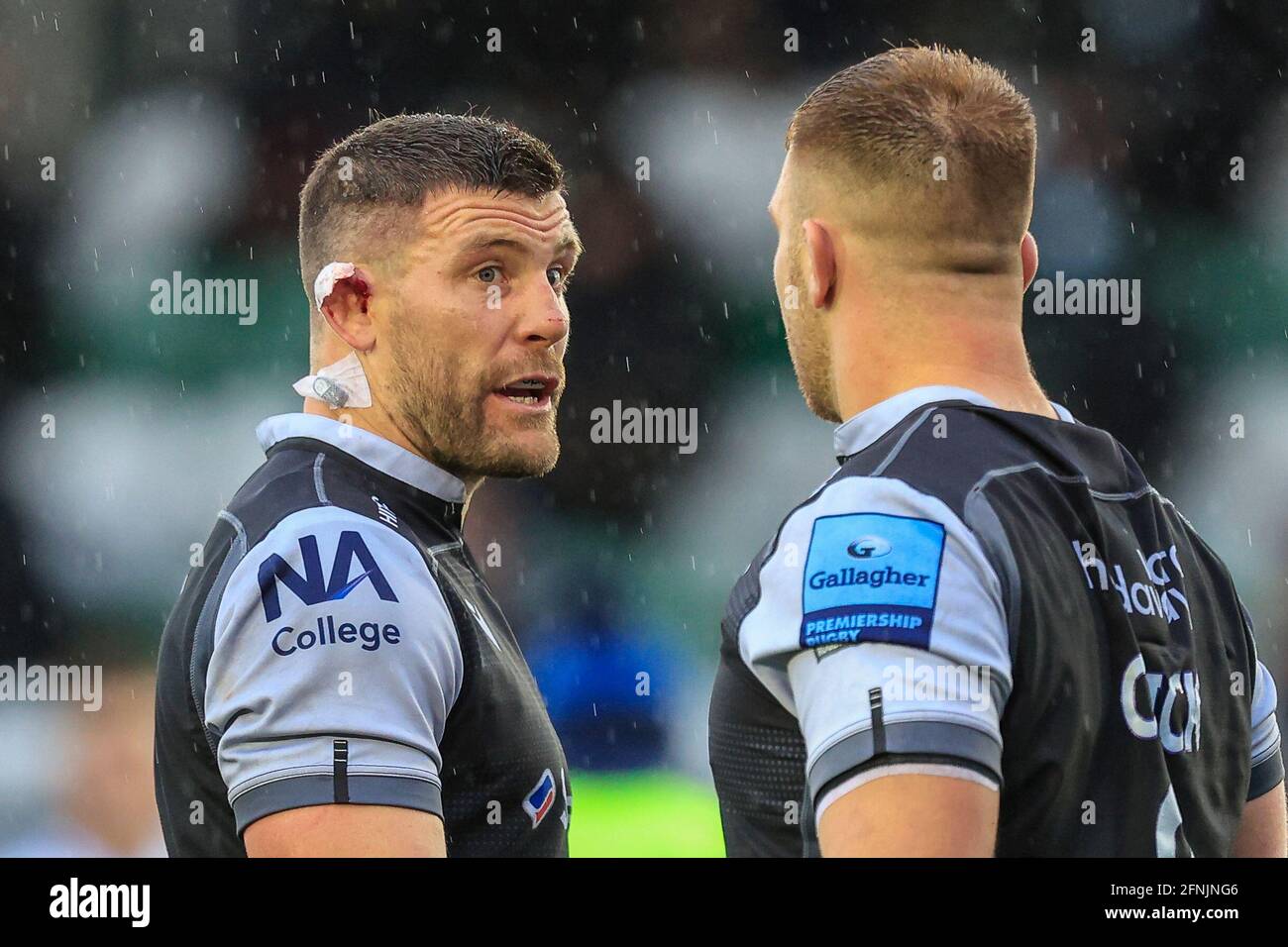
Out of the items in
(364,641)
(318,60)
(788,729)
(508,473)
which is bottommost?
(788,729)

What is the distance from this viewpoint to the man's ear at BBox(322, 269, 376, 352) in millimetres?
2848

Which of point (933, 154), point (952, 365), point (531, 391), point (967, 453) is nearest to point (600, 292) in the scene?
point (531, 391)

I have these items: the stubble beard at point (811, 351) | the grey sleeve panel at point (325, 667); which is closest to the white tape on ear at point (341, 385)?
the grey sleeve panel at point (325, 667)

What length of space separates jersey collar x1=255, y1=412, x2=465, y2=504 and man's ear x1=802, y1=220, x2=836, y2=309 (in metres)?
0.94

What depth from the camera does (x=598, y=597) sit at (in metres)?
7.25

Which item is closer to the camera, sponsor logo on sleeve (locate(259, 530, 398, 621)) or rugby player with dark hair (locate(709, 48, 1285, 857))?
rugby player with dark hair (locate(709, 48, 1285, 857))

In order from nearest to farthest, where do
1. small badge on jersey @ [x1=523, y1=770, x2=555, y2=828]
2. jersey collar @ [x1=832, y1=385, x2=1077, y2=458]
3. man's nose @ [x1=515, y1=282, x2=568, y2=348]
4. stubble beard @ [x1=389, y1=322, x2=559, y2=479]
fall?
jersey collar @ [x1=832, y1=385, x2=1077, y2=458] → small badge on jersey @ [x1=523, y1=770, x2=555, y2=828] → stubble beard @ [x1=389, y1=322, x2=559, y2=479] → man's nose @ [x1=515, y1=282, x2=568, y2=348]

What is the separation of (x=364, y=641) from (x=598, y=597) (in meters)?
5.02

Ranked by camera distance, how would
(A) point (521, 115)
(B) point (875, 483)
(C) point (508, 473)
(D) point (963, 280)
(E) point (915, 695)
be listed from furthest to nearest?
(A) point (521, 115)
(C) point (508, 473)
(D) point (963, 280)
(B) point (875, 483)
(E) point (915, 695)

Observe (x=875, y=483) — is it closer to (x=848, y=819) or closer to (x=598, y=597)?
(x=848, y=819)

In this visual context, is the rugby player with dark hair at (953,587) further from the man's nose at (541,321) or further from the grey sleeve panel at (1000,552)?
the man's nose at (541,321)

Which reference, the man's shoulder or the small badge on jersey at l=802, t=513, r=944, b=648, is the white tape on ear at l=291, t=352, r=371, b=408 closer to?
the man's shoulder

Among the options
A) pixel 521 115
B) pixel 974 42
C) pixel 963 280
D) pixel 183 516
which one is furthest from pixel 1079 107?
pixel 963 280

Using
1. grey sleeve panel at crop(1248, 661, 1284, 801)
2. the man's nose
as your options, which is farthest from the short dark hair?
grey sleeve panel at crop(1248, 661, 1284, 801)
